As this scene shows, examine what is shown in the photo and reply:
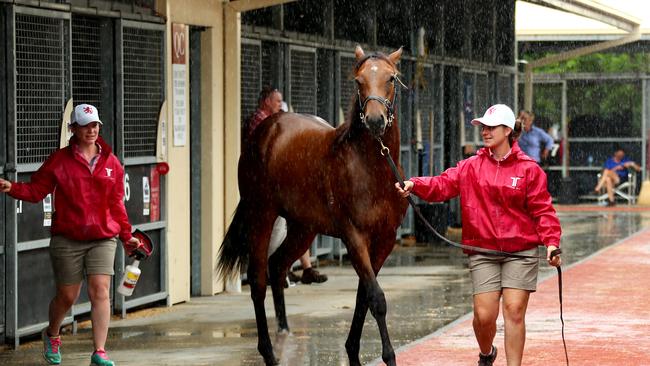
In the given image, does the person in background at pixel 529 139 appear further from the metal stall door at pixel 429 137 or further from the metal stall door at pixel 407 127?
the metal stall door at pixel 407 127

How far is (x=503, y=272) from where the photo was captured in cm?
837

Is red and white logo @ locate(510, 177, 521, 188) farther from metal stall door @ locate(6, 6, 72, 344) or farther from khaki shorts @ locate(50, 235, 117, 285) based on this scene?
metal stall door @ locate(6, 6, 72, 344)

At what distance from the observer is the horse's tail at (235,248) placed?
11.2m

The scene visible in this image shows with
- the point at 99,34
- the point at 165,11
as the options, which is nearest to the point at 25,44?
the point at 99,34

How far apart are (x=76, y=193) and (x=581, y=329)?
14.4 ft

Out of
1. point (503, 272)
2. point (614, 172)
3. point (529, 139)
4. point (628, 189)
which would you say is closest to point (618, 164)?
point (614, 172)

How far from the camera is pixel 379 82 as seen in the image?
30.2 feet

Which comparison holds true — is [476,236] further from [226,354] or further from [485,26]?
[485,26]

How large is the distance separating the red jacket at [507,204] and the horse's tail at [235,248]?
3.03m

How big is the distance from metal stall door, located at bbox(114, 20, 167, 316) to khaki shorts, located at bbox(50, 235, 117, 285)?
2942 millimetres

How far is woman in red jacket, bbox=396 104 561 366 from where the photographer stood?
8234mm

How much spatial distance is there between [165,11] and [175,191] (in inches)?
64.5

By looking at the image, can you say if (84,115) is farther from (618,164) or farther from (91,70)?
(618,164)

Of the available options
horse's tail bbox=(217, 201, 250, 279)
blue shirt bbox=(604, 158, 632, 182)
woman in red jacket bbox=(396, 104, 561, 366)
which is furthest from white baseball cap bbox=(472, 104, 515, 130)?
blue shirt bbox=(604, 158, 632, 182)
